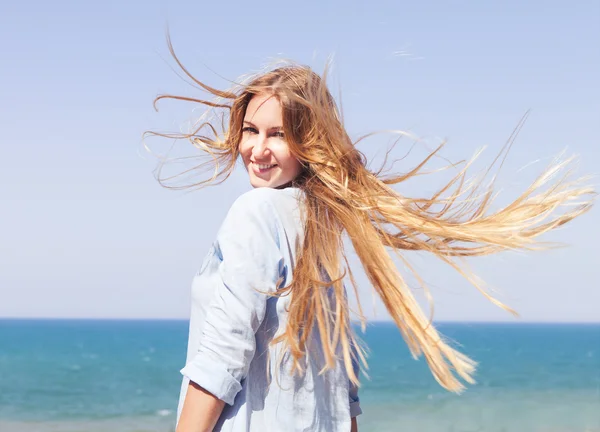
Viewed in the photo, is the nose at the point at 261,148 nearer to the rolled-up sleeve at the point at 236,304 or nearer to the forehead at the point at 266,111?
the forehead at the point at 266,111

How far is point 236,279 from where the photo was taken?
88.9 inches

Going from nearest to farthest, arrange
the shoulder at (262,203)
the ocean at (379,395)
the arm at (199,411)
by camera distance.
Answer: the arm at (199,411) → the shoulder at (262,203) → the ocean at (379,395)

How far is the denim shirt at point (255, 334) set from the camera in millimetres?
2234

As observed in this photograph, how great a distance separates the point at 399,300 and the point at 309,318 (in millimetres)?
353

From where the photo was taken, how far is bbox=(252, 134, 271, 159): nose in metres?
2.66

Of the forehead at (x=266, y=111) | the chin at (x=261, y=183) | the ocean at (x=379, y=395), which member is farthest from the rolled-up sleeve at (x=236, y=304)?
the ocean at (x=379, y=395)

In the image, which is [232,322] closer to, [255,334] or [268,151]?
[255,334]

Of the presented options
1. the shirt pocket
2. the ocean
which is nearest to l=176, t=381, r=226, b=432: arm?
the shirt pocket

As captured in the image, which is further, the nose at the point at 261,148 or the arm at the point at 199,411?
the nose at the point at 261,148

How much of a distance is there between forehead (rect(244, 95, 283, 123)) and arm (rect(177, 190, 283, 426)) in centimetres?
48

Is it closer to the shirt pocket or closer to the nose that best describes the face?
the nose

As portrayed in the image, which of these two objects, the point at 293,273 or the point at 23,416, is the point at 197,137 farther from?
the point at 23,416

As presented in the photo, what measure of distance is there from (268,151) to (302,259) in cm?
43

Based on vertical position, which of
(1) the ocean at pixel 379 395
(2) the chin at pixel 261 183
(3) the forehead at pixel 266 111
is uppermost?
(3) the forehead at pixel 266 111
